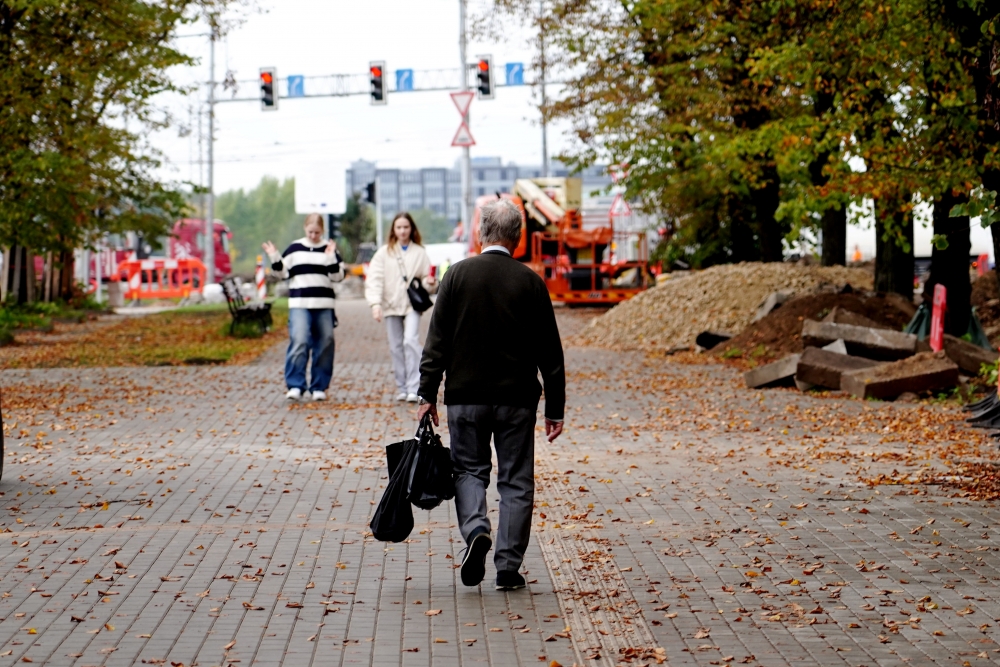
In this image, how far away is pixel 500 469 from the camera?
6.37m

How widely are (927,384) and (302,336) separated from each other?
6.05 meters

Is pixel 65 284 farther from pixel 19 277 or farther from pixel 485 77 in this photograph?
pixel 485 77

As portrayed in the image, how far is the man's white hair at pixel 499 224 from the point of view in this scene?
20.8 ft

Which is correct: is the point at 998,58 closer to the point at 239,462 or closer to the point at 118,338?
the point at 239,462

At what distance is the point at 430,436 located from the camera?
6.33 meters

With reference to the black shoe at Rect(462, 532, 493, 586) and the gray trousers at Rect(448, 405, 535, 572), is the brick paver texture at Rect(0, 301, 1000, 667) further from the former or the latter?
the gray trousers at Rect(448, 405, 535, 572)

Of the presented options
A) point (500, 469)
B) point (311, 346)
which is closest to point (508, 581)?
point (500, 469)

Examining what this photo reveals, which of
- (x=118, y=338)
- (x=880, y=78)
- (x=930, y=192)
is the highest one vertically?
(x=880, y=78)

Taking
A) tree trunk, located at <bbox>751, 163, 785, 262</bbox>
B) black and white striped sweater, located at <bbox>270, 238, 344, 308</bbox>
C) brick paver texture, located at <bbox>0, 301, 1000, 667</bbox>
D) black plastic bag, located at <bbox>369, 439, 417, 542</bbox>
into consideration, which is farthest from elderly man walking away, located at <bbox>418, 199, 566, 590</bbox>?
tree trunk, located at <bbox>751, 163, 785, 262</bbox>

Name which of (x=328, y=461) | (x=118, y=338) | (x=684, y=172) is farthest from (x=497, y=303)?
(x=684, y=172)

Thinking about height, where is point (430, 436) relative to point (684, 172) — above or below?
below

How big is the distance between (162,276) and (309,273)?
4286cm

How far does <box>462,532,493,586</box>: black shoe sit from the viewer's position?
612cm

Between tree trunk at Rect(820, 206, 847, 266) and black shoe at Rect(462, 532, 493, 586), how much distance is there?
2270 centimetres
